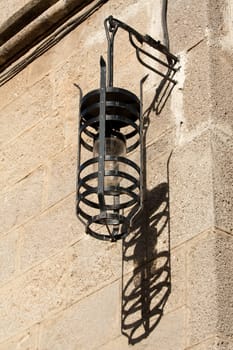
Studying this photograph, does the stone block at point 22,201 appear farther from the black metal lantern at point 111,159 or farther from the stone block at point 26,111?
the black metal lantern at point 111,159

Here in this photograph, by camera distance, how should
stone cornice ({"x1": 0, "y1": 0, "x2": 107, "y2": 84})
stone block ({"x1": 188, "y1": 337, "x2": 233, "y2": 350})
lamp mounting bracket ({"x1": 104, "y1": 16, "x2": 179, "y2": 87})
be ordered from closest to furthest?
stone block ({"x1": 188, "y1": 337, "x2": 233, "y2": 350}), lamp mounting bracket ({"x1": 104, "y1": 16, "x2": 179, "y2": 87}), stone cornice ({"x1": 0, "y1": 0, "x2": 107, "y2": 84})

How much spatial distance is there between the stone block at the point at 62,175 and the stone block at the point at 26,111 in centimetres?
29

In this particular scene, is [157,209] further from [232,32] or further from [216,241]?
[232,32]

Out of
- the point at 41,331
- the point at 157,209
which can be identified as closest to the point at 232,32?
the point at 157,209

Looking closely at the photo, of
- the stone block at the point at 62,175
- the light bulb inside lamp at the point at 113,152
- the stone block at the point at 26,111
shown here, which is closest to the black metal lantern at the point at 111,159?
the light bulb inside lamp at the point at 113,152

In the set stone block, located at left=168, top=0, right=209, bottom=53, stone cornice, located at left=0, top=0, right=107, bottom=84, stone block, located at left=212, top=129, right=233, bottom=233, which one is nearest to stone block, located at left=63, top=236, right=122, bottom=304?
stone block, located at left=212, top=129, right=233, bottom=233

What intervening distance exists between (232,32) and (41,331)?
1.14 metres

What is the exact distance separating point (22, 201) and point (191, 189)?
92 cm

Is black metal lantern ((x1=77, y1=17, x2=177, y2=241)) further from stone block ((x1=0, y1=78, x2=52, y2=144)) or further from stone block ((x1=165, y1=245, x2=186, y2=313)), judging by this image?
stone block ((x1=0, y1=78, x2=52, y2=144))

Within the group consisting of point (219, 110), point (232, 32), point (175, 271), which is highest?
point (232, 32)

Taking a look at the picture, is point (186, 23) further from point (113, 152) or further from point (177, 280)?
point (177, 280)

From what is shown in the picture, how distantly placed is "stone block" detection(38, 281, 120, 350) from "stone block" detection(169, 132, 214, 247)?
0.28 metres

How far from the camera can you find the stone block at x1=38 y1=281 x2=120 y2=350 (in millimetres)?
3260

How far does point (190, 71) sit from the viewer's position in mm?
3502
